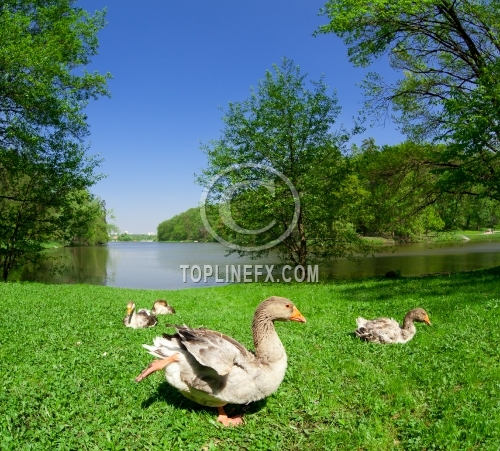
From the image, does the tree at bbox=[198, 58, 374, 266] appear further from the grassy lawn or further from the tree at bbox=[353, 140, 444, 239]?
the grassy lawn

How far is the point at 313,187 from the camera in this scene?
23641 millimetres

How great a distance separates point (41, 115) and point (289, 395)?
23.9m

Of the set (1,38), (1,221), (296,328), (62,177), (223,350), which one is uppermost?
(1,38)

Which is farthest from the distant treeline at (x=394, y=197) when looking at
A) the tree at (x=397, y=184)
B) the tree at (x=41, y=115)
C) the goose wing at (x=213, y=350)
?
the goose wing at (x=213, y=350)

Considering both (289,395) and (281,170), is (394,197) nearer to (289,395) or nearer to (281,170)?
(281,170)

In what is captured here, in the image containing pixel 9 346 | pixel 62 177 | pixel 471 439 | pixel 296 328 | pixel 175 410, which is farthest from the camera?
pixel 62 177

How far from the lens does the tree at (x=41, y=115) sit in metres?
21.1

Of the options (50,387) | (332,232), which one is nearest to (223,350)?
(50,387)

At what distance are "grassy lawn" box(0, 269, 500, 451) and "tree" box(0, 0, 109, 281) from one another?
53.7ft

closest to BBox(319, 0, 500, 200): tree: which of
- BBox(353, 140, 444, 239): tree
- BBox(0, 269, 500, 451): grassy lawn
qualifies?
BBox(353, 140, 444, 239): tree

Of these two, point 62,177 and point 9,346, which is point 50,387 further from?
point 62,177

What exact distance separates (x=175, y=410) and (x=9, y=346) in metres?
4.81

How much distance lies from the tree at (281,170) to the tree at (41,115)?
30.2 feet

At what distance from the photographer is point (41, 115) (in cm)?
2336
